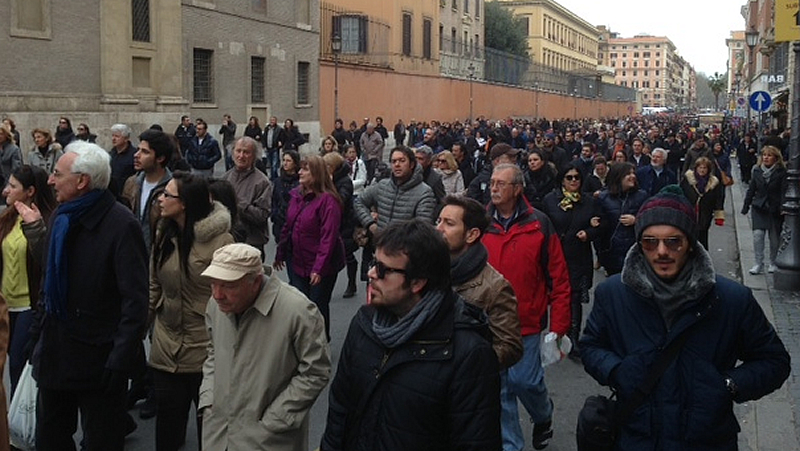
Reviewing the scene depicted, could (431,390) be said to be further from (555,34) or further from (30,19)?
(555,34)

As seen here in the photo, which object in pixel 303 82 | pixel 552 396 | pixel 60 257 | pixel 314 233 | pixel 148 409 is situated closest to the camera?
pixel 60 257

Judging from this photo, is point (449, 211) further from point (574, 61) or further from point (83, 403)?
point (574, 61)

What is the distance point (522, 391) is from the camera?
18.0ft

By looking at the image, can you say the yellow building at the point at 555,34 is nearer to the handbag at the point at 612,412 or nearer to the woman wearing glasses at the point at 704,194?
the woman wearing glasses at the point at 704,194

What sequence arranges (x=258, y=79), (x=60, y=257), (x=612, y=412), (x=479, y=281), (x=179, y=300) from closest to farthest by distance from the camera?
(x=612, y=412)
(x=60, y=257)
(x=479, y=281)
(x=179, y=300)
(x=258, y=79)

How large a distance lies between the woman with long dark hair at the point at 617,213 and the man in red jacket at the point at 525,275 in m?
2.91

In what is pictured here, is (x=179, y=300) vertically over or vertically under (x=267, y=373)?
over

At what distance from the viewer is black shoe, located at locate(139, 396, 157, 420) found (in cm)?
611

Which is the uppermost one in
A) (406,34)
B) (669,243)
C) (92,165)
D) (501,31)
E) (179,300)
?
(501,31)

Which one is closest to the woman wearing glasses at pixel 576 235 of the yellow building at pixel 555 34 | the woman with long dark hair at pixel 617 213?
the woman with long dark hair at pixel 617 213

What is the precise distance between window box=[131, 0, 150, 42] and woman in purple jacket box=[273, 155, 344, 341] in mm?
21043

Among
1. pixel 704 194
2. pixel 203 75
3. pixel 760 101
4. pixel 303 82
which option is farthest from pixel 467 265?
pixel 303 82

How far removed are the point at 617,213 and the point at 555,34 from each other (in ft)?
322

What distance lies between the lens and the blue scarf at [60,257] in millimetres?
4301
